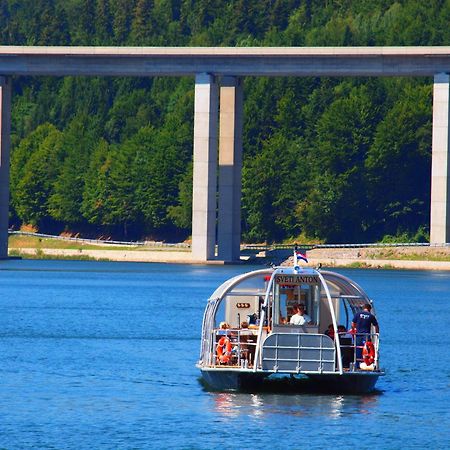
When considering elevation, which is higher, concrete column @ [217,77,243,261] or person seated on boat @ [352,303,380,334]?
concrete column @ [217,77,243,261]

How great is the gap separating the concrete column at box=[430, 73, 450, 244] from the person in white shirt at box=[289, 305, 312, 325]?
257 ft

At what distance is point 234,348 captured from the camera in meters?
45.2

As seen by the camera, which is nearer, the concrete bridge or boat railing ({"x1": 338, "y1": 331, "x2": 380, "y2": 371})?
boat railing ({"x1": 338, "y1": 331, "x2": 380, "y2": 371})

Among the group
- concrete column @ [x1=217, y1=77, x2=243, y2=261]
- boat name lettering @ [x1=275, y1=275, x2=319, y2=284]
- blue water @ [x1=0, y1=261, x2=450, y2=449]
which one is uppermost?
concrete column @ [x1=217, y1=77, x2=243, y2=261]

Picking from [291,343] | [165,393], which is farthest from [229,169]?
[291,343]

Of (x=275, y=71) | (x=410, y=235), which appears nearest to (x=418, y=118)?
(x=410, y=235)

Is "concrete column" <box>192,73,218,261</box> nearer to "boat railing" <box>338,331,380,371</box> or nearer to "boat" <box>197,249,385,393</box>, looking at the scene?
"boat" <box>197,249,385,393</box>

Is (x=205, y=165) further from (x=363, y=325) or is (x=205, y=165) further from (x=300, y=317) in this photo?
(x=300, y=317)

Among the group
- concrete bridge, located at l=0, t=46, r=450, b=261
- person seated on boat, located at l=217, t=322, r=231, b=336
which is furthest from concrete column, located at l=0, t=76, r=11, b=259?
person seated on boat, located at l=217, t=322, r=231, b=336

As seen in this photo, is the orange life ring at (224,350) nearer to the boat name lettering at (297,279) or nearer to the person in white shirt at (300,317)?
the person in white shirt at (300,317)

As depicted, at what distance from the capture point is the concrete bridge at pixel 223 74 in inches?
4833

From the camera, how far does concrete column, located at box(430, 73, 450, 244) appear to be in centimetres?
12244

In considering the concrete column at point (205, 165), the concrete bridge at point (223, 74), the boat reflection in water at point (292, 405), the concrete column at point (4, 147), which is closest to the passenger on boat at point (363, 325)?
the boat reflection in water at point (292, 405)

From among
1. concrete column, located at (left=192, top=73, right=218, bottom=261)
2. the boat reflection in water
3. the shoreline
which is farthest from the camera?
the shoreline
